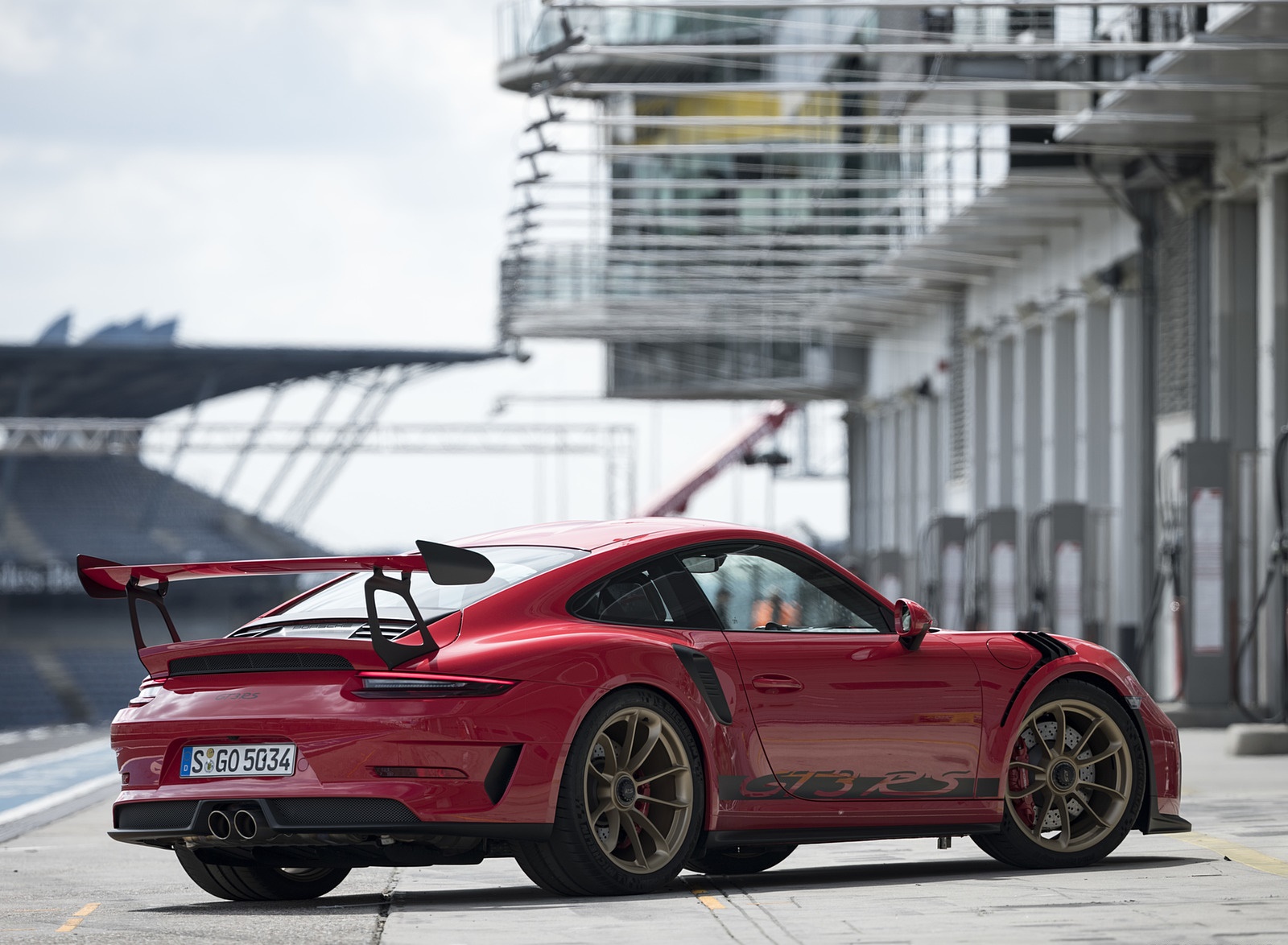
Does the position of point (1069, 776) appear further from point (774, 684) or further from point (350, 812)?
point (350, 812)

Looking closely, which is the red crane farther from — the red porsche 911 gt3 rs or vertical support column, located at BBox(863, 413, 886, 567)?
the red porsche 911 gt3 rs

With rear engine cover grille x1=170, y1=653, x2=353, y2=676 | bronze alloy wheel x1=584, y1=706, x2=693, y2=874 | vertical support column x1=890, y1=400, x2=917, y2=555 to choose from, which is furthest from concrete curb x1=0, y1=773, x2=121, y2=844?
vertical support column x1=890, y1=400, x2=917, y2=555

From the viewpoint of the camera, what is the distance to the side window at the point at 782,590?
7.54m

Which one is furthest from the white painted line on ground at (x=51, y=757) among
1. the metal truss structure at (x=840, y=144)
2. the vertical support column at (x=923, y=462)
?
the vertical support column at (x=923, y=462)

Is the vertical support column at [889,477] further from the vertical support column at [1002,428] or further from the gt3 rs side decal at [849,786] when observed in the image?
the gt3 rs side decal at [849,786]

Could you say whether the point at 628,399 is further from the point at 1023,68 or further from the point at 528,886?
the point at 528,886

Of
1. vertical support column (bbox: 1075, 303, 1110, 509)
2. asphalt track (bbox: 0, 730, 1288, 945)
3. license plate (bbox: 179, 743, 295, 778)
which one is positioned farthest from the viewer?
vertical support column (bbox: 1075, 303, 1110, 509)

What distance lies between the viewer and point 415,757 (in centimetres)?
667

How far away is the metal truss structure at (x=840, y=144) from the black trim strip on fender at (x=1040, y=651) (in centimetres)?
976

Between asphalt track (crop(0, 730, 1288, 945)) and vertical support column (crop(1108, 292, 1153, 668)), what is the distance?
677 inches

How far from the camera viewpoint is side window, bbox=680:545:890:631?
7.54m

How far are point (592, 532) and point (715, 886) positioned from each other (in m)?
1.25

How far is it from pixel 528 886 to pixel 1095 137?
55.6 feet

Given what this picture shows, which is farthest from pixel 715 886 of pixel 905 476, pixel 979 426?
pixel 905 476
